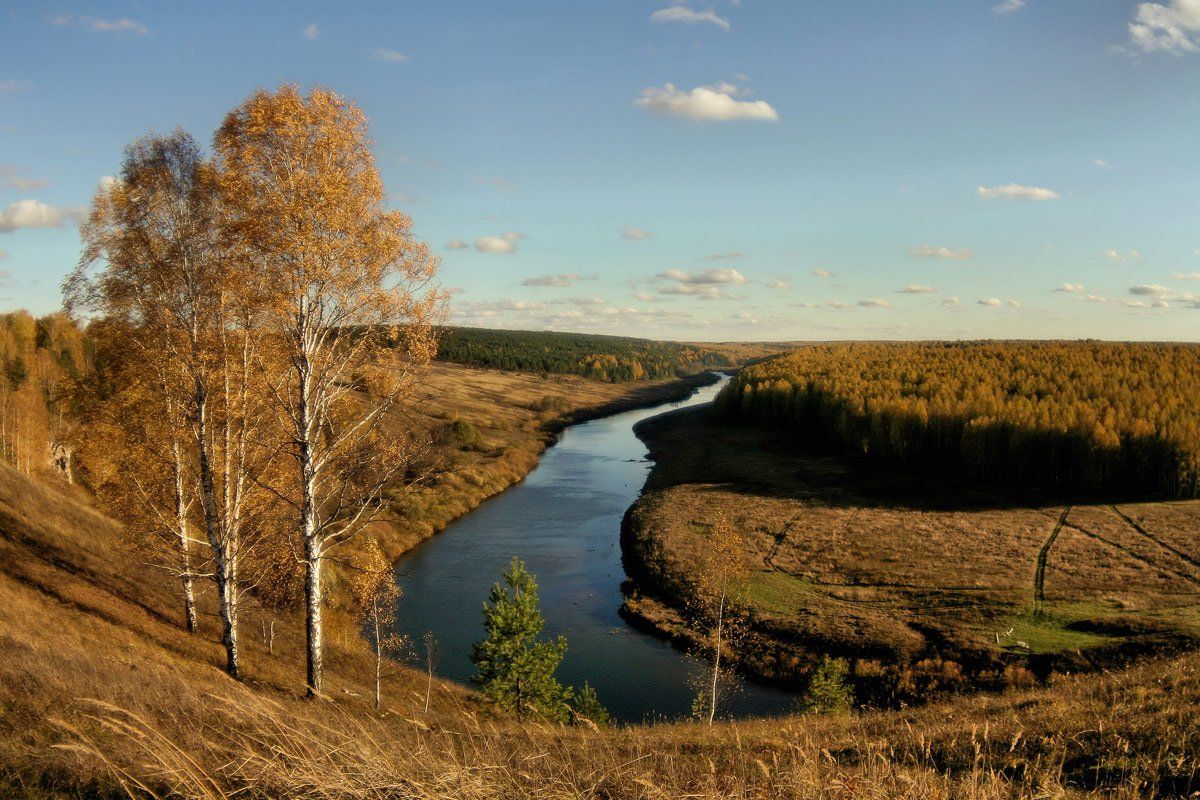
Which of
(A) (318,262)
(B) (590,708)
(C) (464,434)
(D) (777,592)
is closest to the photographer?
(A) (318,262)

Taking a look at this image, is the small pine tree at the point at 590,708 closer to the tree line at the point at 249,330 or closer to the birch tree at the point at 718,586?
the birch tree at the point at 718,586

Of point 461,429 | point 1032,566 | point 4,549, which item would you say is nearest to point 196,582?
point 4,549

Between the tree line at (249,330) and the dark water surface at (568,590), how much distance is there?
14.1 meters

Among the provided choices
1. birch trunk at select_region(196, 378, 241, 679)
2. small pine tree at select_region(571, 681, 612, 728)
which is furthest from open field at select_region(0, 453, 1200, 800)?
small pine tree at select_region(571, 681, 612, 728)

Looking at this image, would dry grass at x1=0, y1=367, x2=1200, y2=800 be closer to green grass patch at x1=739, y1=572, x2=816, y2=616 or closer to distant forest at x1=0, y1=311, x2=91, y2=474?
distant forest at x1=0, y1=311, x2=91, y2=474

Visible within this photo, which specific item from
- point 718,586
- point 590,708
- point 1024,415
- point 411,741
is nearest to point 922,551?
point 718,586

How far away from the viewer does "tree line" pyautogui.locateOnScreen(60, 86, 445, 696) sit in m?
11.5

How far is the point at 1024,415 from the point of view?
187 feet

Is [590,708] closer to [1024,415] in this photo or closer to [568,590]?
[568,590]

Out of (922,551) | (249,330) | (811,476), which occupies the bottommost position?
(922,551)

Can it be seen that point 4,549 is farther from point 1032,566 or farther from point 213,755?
point 1032,566

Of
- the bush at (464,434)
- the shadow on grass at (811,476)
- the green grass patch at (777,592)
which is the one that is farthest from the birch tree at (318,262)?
the bush at (464,434)

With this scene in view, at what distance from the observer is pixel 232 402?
46.3ft

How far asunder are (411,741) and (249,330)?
9.27 m
